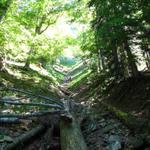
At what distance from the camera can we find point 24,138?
27.4ft

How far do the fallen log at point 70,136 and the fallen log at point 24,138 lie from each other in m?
0.82

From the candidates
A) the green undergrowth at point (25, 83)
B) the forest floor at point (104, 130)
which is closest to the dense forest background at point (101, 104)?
the forest floor at point (104, 130)

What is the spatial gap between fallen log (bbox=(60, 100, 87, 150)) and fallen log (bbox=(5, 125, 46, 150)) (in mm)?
821

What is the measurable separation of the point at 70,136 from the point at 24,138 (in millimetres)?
1487

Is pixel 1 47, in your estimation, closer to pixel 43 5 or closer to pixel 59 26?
pixel 43 5

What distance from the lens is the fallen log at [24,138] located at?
786 cm

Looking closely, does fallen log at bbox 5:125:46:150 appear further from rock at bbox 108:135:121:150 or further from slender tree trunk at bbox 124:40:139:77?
slender tree trunk at bbox 124:40:139:77

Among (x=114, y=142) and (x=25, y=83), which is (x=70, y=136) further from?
(x=25, y=83)

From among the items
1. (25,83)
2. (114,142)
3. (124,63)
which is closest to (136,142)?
(114,142)

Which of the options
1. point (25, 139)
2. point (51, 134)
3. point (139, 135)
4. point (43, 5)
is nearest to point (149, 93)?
point (139, 135)

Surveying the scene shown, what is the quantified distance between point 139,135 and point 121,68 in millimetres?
8387

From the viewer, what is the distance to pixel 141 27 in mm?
11633

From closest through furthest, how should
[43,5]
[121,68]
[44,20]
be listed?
1. [121,68]
2. [43,5]
3. [44,20]

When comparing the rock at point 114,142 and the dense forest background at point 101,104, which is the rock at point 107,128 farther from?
the rock at point 114,142
